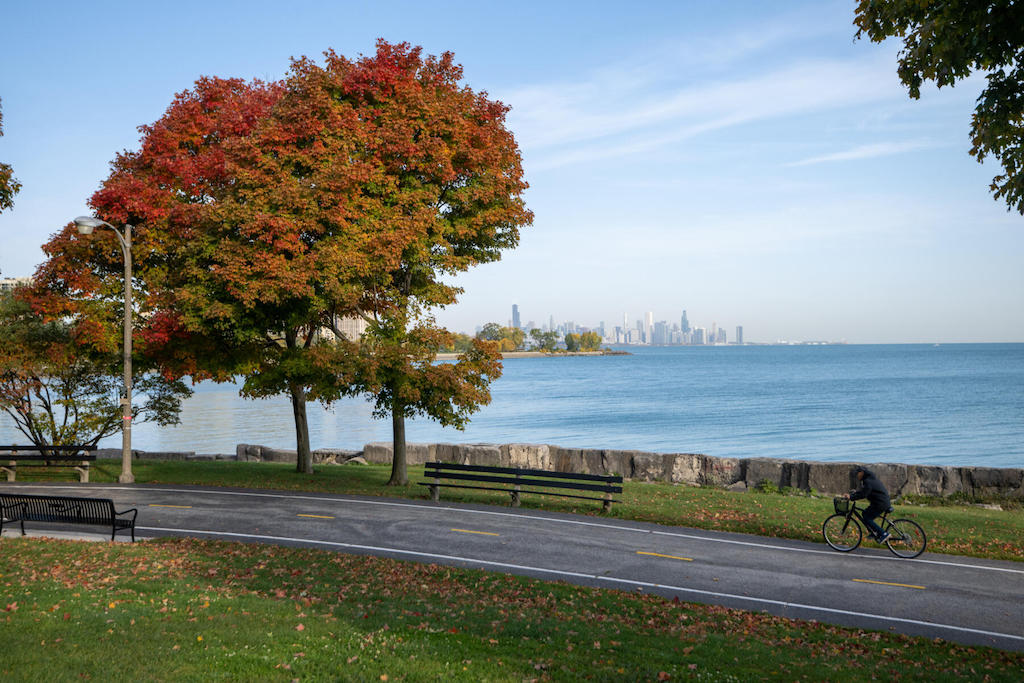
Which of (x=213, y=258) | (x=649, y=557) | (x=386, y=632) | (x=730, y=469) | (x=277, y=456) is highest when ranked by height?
(x=213, y=258)

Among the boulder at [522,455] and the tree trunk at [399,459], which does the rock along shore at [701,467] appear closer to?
the boulder at [522,455]

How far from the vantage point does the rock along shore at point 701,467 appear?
25.1m

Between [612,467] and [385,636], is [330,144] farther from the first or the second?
[612,467]

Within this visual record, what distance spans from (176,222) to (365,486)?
1021 centimetres

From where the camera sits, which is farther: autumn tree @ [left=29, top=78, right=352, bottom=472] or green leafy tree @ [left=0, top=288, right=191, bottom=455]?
→ green leafy tree @ [left=0, top=288, right=191, bottom=455]

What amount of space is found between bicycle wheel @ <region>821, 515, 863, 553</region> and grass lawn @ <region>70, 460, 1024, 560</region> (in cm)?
33

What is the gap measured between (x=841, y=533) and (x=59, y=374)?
26004 millimetres

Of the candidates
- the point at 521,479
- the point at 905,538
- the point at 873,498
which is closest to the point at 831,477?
the point at 905,538

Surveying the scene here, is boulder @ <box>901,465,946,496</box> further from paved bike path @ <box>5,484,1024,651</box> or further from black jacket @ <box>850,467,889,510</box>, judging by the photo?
black jacket @ <box>850,467,889,510</box>

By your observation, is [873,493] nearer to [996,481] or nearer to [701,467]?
[996,481]

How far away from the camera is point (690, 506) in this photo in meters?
19.2

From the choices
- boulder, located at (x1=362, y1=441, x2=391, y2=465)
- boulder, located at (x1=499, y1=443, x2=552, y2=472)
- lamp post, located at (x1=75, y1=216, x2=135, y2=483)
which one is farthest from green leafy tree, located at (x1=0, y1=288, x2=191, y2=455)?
boulder, located at (x1=499, y1=443, x2=552, y2=472)

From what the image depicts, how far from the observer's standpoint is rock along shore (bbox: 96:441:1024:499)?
25.1 metres

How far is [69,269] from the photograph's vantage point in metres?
22.6
